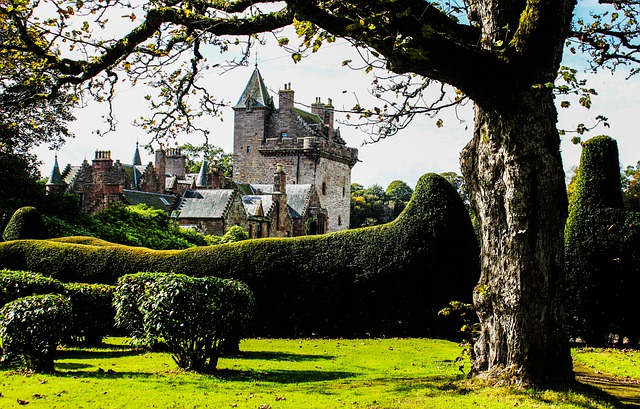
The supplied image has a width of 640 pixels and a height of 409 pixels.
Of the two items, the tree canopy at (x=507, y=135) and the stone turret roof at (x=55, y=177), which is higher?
the stone turret roof at (x=55, y=177)

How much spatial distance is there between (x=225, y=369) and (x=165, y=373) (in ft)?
3.13

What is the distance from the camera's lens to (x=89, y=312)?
13.8 m

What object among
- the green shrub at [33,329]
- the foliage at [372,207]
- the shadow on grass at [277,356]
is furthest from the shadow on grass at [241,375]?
the foliage at [372,207]

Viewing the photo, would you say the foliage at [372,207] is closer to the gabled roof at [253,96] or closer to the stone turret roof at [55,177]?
the gabled roof at [253,96]

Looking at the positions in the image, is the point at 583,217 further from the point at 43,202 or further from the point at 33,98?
the point at 43,202

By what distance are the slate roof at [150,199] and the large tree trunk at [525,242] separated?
127ft

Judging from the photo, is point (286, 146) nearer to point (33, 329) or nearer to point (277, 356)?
point (277, 356)

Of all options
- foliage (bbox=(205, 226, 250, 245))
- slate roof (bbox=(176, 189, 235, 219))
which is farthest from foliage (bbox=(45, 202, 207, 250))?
slate roof (bbox=(176, 189, 235, 219))

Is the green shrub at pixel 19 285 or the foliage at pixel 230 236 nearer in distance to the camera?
the green shrub at pixel 19 285

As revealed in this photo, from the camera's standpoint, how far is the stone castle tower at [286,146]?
64.5m

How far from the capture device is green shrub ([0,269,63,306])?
11.5m

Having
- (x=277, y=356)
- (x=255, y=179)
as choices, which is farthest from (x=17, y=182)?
(x=255, y=179)

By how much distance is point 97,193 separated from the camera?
45.1m

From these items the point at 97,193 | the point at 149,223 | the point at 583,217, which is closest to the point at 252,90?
the point at 97,193
